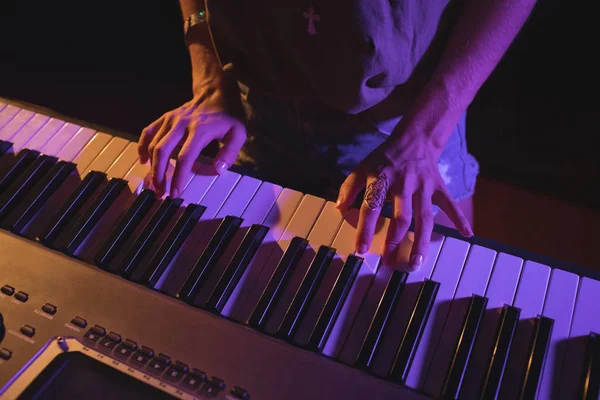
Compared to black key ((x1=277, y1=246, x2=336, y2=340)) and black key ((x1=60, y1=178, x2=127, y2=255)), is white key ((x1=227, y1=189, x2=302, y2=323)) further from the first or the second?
black key ((x1=60, y1=178, x2=127, y2=255))

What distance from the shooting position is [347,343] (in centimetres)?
74

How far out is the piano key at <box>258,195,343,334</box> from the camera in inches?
31.0

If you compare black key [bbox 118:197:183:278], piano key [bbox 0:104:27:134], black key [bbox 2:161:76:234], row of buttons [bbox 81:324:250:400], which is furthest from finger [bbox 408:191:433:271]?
piano key [bbox 0:104:27:134]

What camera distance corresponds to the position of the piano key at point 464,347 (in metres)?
0.68

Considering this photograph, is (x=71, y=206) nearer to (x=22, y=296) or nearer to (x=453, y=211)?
(x=22, y=296)

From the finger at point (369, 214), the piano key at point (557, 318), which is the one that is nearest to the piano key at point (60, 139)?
the finger at point (369, 214)

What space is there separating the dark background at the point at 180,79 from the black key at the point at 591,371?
1000 millimetres

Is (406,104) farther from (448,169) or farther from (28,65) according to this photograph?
(28,65)

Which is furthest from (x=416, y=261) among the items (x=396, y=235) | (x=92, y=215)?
(x=92, y=215)

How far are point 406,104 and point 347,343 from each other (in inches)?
24.8

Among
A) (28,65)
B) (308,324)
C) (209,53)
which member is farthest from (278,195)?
(28,65)

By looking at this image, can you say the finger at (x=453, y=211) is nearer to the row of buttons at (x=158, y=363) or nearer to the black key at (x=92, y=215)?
the row of buttons at (x=158, y=363)

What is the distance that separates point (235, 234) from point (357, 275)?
245mm

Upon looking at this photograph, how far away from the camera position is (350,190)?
898 mm
